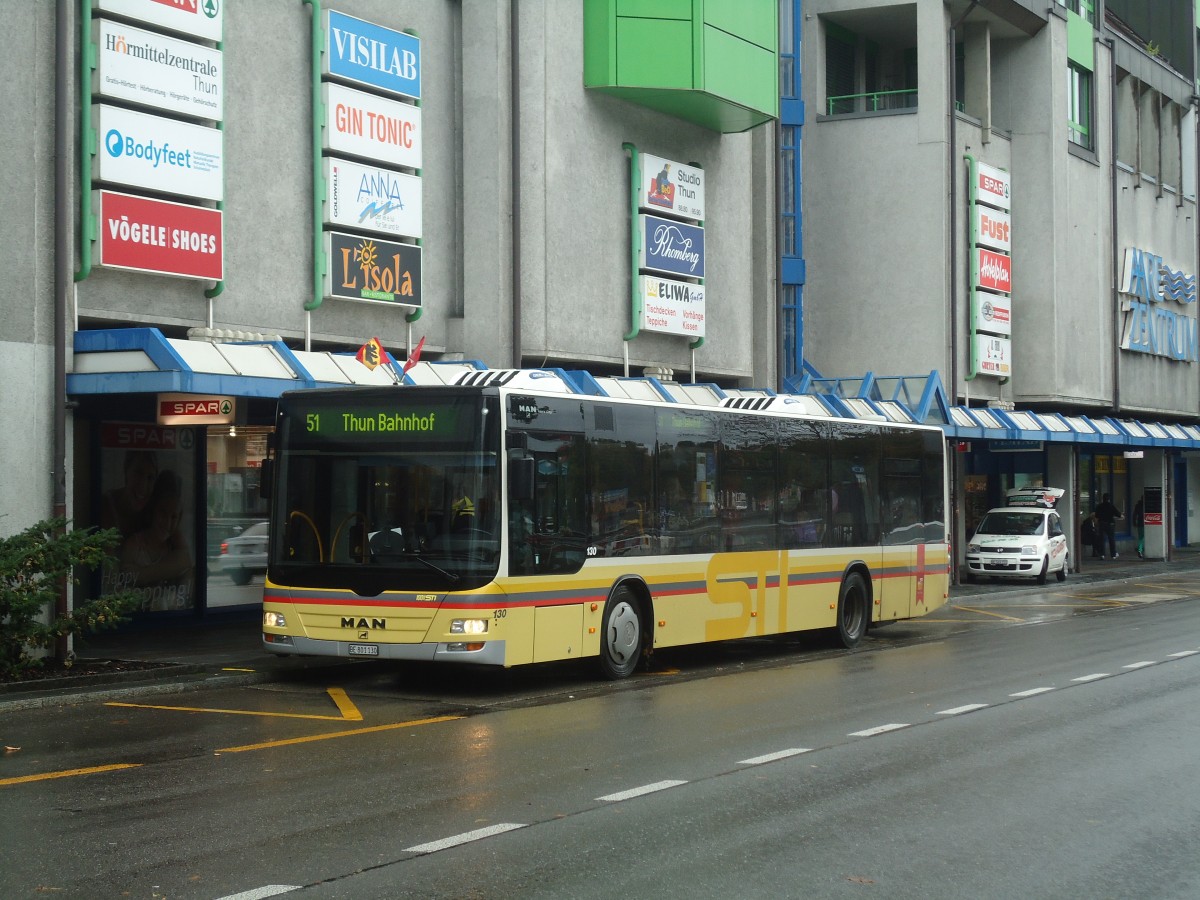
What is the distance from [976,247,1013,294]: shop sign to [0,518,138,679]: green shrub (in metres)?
27.1

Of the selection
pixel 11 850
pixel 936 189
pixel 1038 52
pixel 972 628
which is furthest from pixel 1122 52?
pixel 11 850

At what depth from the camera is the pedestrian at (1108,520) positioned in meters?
45.4

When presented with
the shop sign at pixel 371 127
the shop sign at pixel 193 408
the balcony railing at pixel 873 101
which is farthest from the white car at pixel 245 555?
the balcony railing at pixel 873 101

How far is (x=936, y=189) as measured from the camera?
36.1 metres

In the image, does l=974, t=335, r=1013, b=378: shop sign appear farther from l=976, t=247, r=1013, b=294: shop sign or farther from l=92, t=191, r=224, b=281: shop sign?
l=92, t=191, r=224, b=281: shop sign

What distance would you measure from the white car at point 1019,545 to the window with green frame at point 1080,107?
1174cm

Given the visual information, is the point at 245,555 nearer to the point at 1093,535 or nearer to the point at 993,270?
the point at 993,270

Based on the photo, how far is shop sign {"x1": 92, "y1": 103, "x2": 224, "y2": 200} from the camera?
17.2m

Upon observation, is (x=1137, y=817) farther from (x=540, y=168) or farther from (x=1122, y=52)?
(x=1122, y=52)

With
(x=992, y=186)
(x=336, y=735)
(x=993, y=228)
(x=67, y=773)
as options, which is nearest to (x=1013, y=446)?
(x=993, y=228)

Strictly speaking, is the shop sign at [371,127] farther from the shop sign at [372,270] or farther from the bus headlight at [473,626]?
the bus headlight at [473,626]

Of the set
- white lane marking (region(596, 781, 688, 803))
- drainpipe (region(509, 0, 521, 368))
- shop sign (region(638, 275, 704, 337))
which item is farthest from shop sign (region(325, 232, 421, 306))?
white lane marking (region(596, 781, 688, 803))

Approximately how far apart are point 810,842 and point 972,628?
16.8m

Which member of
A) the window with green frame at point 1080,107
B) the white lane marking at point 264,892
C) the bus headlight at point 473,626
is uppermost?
the window with green frame at point 1080,107
